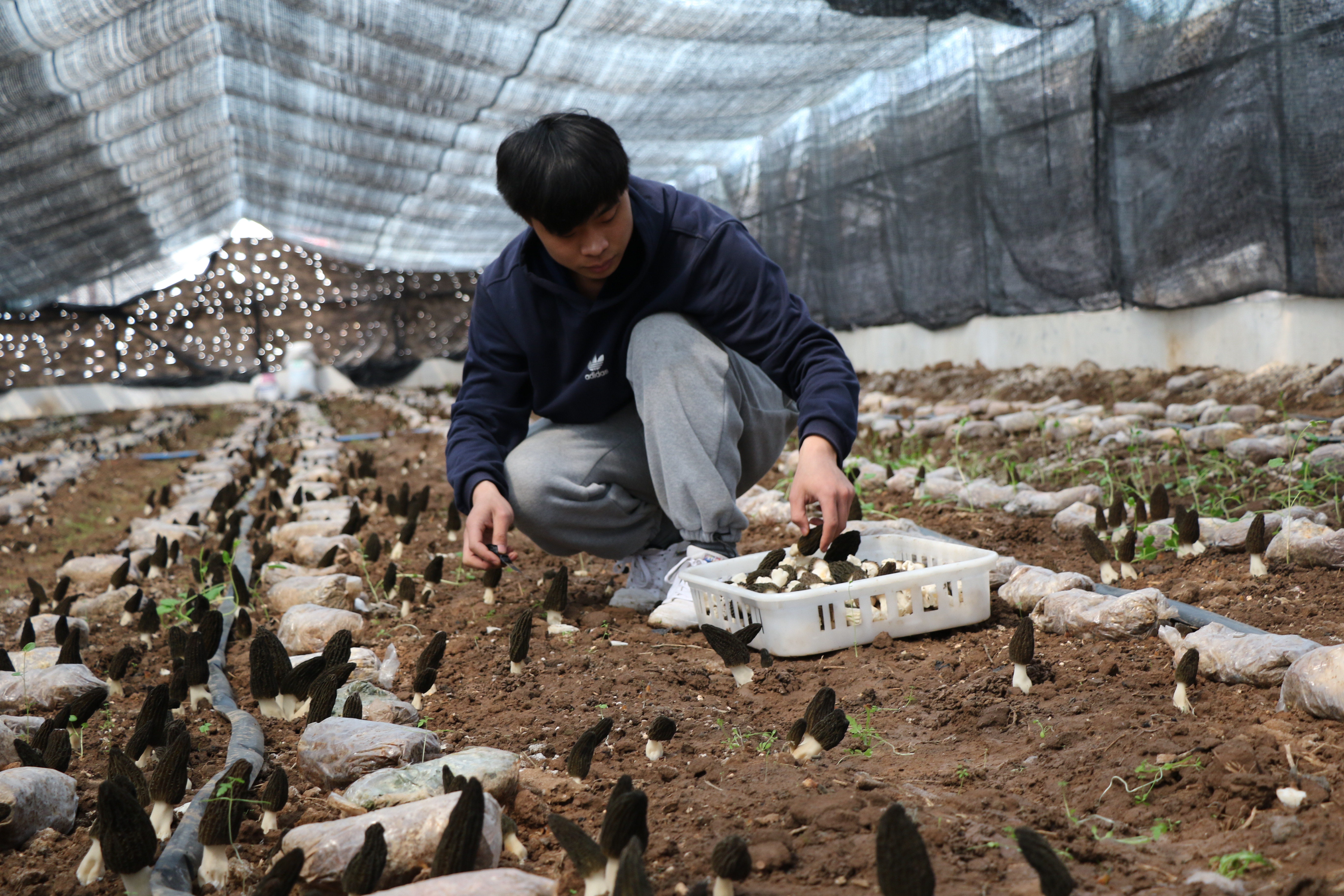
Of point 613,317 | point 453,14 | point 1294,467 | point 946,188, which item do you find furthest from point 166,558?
point 946,188

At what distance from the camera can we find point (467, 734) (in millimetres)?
2049

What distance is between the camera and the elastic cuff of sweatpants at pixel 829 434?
2.38 metres

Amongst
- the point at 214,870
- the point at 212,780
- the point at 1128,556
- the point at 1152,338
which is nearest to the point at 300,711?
the point at 212,780

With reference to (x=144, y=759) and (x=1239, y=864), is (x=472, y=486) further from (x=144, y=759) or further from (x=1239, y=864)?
(x=1239, y=864)

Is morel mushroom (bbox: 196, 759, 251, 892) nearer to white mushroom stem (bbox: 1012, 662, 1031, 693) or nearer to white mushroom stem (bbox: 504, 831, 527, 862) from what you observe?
white mushroom stem (bbox: 504, 831, 527, 862)

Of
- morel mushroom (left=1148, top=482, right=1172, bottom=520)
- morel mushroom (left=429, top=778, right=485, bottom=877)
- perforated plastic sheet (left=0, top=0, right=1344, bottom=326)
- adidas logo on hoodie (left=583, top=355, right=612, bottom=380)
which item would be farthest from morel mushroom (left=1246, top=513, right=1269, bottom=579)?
perforated plastic sheet (left=0, top=0, right=1344, bottom=326)

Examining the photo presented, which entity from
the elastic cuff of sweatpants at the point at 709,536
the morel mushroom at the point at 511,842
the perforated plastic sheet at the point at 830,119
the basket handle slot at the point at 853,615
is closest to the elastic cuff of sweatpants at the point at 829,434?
the basket handle slot at the point at 853,615

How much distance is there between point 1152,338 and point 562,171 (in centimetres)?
604

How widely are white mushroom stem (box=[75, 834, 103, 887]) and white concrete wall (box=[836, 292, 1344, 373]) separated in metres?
6.23

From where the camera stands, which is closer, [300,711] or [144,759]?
[144,759]

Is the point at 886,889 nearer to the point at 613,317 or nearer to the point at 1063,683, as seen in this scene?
the point at 1063,683

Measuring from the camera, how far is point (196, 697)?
2.28 metres

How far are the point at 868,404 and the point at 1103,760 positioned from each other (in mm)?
6632

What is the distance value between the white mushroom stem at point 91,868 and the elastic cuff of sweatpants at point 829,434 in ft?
5.06
